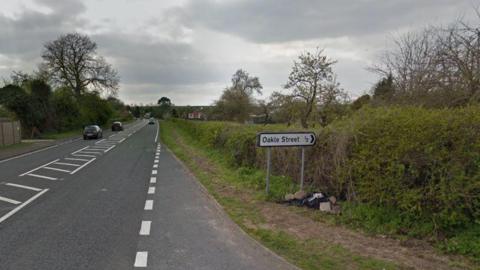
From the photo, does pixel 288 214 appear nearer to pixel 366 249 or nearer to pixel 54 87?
pixel 366 249

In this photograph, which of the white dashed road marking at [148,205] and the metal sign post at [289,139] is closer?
the white dashed road marking at [148,205]

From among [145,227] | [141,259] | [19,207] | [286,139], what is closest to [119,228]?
[145,227]

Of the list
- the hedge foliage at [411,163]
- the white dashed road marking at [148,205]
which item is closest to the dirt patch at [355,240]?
the hedge foliage at [411,163]

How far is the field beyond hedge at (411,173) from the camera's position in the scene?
155 inches

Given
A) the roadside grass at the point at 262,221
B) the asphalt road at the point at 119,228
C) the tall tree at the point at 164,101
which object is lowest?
the asphalt road at the point at 119,228

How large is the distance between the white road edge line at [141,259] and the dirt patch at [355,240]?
170cm

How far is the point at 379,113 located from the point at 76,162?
Result: 483 inches

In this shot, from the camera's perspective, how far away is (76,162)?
42.6 feet

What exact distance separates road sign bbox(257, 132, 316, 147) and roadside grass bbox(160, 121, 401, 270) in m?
1.13

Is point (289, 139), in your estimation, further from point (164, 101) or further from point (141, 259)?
point (164, 101)

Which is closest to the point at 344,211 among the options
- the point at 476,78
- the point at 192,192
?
the point at 192,192

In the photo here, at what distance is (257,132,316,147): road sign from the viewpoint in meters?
6.26

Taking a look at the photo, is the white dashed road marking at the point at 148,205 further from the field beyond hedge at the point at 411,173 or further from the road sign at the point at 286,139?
the field beyond hedge at the point at 411,173

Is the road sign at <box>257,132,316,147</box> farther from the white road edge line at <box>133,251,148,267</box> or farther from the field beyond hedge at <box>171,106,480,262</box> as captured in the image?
the white road edge line at <box>133,251,148,267</box>
